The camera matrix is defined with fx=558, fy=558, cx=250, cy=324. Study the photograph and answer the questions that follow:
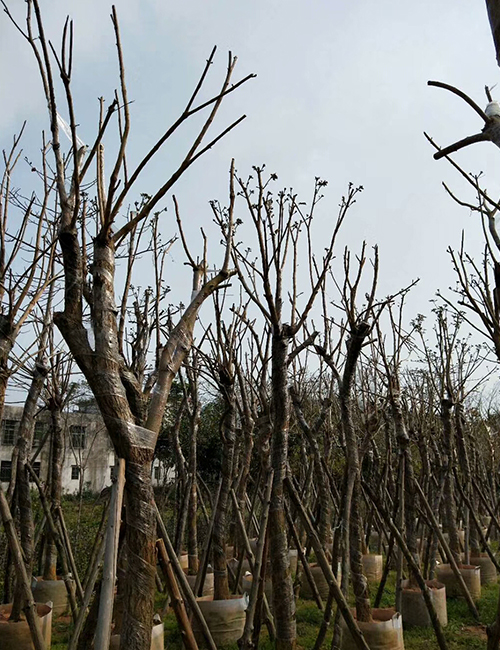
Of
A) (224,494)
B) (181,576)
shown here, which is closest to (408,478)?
(224,494)

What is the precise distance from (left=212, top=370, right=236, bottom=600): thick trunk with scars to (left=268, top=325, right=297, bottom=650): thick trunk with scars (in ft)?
4.77

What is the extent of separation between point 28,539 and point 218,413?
11.4 m

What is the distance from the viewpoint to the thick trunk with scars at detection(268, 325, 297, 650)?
14.1 feet

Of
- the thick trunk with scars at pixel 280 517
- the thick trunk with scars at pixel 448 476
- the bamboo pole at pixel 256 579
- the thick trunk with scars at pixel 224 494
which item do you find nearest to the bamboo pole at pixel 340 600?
the thick trunk with scars at pixel 280 517

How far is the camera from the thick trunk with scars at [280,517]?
431 cm

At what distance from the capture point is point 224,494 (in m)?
6.27

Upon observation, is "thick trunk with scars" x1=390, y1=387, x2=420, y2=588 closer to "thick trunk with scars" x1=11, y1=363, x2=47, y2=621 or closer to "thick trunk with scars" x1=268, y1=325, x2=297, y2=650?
"thick trunk with scars" x1=268, y1=325, x2=297, y2=650

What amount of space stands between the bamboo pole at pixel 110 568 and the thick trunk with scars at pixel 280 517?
7.62 feet

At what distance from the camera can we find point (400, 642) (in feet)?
15.2

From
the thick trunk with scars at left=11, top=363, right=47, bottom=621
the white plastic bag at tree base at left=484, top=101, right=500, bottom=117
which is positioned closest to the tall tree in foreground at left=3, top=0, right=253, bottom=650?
the white plastic bag at tree base at left=484, top=101, right=500, bottom=117

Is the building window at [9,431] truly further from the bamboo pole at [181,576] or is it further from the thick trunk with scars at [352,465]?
the bamboo pole at [181,576]

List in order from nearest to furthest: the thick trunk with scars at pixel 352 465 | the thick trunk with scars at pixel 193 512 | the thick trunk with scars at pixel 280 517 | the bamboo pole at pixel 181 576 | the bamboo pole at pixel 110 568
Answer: the bamboo pole at pixel 110 568
the bamboo pole at pixel 181 576
the thick trunk with scars at pixel 280 517
the thick trunk with scars at pixel 352 465
the thick trunk with scars at pixel 193 512

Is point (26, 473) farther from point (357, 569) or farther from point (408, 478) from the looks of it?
point (408, 478)

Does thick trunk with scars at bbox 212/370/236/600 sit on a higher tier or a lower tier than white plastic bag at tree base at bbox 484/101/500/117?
lower
